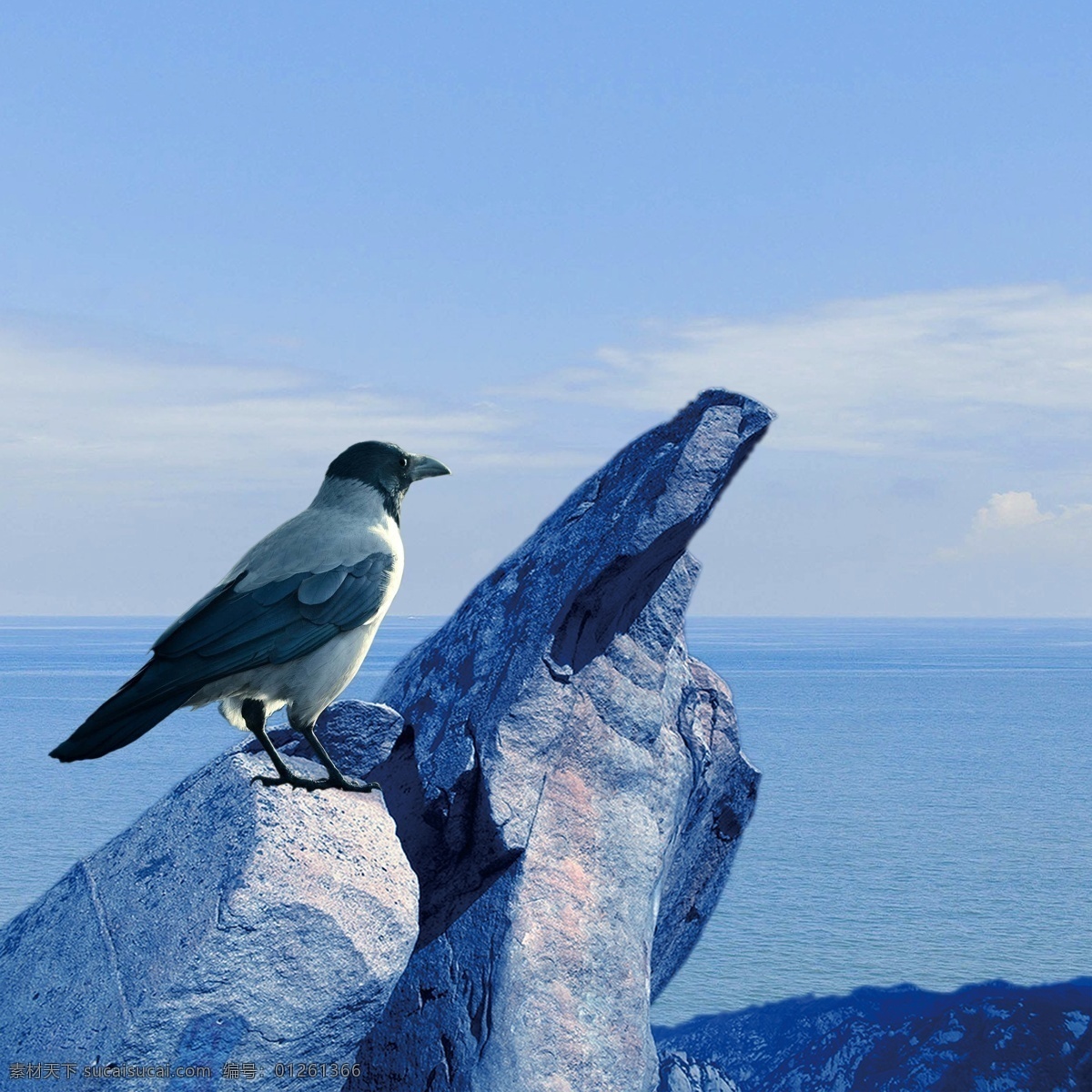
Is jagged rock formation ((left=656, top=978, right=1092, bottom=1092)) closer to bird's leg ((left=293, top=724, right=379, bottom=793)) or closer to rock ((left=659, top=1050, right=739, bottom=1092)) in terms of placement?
rock ((left=659, top=1050, right=739, bottom=1092))

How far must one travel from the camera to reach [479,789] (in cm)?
783

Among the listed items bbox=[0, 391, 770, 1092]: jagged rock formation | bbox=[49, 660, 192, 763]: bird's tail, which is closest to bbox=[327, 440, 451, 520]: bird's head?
bbox=[49, 660, 192, 763]: bird's tail

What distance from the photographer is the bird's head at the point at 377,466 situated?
222 inches

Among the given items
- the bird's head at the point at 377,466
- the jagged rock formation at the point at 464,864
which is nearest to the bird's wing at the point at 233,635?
the bird's head at the point at 377,466

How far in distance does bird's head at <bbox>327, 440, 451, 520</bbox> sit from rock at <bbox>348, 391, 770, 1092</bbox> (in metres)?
2.79

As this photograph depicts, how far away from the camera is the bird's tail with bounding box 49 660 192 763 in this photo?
15.7 feet

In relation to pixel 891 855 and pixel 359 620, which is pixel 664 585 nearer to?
pixel 359 620

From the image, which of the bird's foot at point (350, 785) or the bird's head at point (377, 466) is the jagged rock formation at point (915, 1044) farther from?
the bird's head at point (377, 466)

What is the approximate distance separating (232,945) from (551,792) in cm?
327

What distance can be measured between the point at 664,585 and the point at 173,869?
510 cm

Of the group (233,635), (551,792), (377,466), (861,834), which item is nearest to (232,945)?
(233,635)

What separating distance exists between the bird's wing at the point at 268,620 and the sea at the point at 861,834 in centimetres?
1179

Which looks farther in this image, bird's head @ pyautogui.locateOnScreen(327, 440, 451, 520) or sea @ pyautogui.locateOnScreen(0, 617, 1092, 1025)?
sea @ pyautogui.locateOnScreen(0, 617, 1092, 1025)

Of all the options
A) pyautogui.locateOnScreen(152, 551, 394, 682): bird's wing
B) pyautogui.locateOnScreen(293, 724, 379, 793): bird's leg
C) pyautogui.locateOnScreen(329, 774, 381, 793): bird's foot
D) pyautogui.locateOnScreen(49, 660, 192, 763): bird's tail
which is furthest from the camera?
pyautogui.locateOnScreen(329, 774, 381, 793): bird's foot
